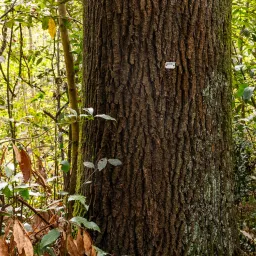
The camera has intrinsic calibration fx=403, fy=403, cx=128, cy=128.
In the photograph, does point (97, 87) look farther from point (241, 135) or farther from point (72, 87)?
point (241, 135)

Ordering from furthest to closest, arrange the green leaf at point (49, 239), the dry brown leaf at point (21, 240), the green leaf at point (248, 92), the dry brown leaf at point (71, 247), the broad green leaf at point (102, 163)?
1. the green leaf at point (248, 92)
2. the broad green leaf at point (102, 163)
3. the dry brown leaf at point (71, 247)
4. the green leaf at point (49, 239)
5. the dry brown leaf at point (21, 240)

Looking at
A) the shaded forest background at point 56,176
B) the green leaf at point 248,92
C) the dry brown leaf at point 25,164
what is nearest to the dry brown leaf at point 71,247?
the shaded forest background at point 56,176

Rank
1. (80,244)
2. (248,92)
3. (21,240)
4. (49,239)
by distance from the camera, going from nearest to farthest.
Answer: (21,240), (49,239), (80,244), (248,92)

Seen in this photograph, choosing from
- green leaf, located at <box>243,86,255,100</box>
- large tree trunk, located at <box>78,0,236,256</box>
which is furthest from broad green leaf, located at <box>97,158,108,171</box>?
green leaf, located at <box>243,86,255,100</box>

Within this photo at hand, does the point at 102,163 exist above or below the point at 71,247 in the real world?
above

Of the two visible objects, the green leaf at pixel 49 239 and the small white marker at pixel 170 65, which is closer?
the green leaf at pixel 49 239

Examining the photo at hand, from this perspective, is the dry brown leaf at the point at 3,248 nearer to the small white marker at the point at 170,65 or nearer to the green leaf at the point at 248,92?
the small white marker at the point at 170,65

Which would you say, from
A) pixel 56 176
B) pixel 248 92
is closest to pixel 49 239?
pixel 56 176

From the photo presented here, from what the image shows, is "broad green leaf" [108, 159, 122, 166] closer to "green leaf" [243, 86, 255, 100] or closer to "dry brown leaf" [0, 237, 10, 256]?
"dry brown leaf" [0, 237, 10, 256]

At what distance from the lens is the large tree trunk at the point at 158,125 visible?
2213 mm

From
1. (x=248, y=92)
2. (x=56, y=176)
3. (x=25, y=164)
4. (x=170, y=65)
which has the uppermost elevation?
(x=170, y=65)

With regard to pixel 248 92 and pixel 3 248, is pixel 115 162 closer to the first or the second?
pixel 3 248

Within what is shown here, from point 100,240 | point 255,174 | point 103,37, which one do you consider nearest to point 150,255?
point 100,240

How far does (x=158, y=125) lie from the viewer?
2225mm
